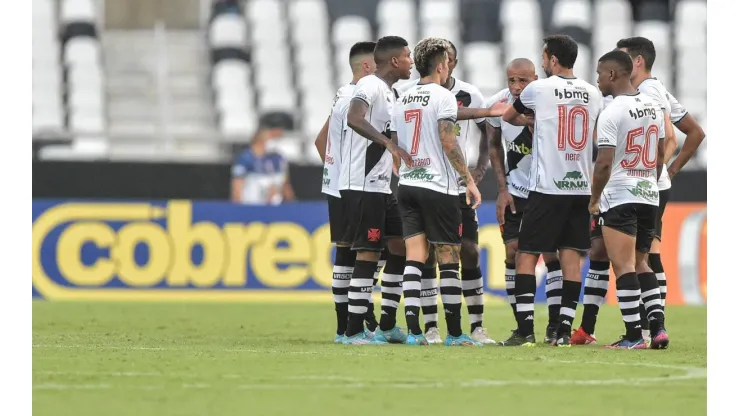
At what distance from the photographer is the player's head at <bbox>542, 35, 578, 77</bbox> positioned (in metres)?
10.0

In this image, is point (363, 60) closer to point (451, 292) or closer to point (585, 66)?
point (451, 292)

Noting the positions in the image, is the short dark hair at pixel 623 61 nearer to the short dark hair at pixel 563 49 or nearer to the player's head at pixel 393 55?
the short dark hair at pixel 563 49

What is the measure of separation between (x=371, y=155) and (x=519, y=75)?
4.37 ft

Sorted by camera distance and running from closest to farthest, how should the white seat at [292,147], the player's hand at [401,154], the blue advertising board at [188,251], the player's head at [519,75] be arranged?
the player's hand at [401,154] < the player's head at [519,75] < the blue advertising board at [188,251] < the white seat at [292,147]

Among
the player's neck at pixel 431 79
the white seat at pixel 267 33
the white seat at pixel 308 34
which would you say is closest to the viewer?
the player's neck at pixel 431 79

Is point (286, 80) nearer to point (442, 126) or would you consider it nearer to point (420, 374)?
point (442, 126)

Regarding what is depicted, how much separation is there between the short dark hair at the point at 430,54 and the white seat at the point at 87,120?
13146mm

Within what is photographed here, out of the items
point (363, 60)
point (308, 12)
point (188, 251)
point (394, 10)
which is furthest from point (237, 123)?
point (363, 60)

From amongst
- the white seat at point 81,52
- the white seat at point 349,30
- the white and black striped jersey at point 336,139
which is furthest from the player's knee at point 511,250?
the white seat at point 349,30

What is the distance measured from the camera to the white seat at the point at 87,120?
22469 millimetres

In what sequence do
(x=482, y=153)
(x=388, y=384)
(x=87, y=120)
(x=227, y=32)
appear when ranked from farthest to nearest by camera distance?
(x=227, y=32) < (x=87, y=120) < (x=482, y=153) < (x=388, y=384)

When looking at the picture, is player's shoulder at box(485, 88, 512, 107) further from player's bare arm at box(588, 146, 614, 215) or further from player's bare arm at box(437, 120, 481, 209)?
player's bare arm at box(588, 146, 614, 215)

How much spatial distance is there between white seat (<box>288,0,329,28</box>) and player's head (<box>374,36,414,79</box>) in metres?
16.5

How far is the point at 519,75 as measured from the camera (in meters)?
10.5
